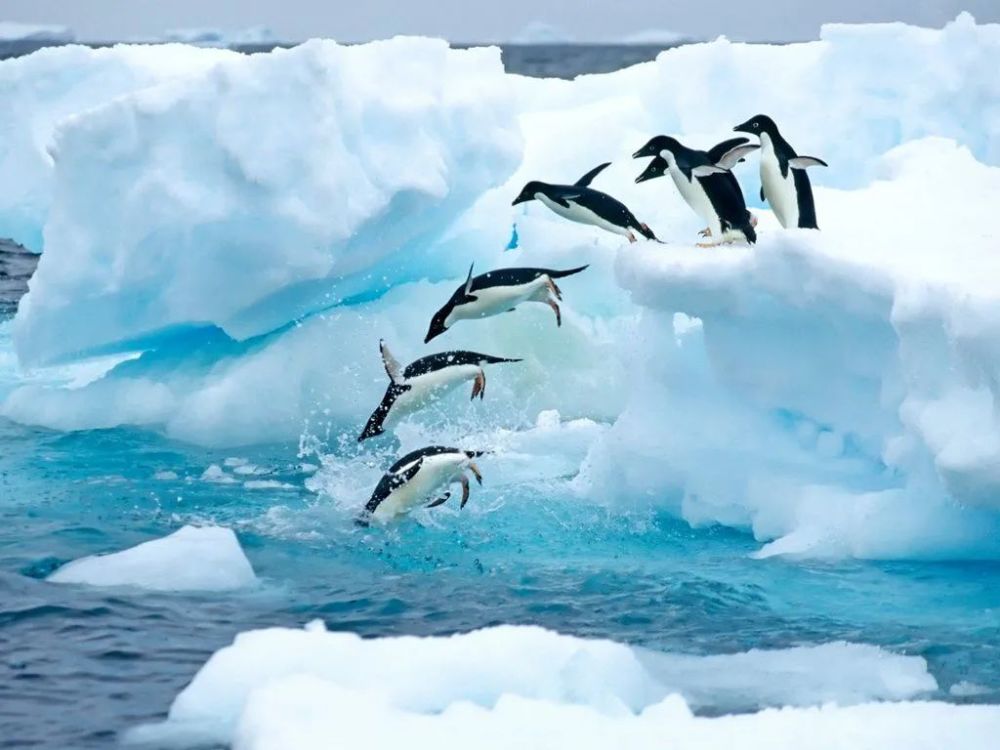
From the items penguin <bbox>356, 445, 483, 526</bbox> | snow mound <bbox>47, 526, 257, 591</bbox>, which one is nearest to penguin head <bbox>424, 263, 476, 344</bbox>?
penguin <bbox>356, 445, 483, 526</bbox>

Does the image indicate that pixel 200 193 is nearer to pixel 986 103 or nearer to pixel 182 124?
pixel 182 124

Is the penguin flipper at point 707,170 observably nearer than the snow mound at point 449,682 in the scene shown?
No

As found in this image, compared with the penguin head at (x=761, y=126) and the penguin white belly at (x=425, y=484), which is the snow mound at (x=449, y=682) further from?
the penguin head at (x=761, y=126)

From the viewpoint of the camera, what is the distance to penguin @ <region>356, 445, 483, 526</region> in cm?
663

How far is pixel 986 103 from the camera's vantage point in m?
13.1

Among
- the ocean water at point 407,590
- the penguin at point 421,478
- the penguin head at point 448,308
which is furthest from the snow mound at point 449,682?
the penguin head at point 448,308

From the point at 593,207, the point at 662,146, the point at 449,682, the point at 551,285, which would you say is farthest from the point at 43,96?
the point at 449,682

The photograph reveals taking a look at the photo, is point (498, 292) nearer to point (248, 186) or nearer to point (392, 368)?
point (392, 368)

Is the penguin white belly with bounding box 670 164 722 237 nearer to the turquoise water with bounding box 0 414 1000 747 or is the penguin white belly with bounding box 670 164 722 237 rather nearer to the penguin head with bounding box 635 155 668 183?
the penguin head with bounding box 635 155 668 183

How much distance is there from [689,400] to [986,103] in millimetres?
7098

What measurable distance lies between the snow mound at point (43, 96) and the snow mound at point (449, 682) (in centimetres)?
1081

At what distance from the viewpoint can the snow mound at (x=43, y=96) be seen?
48.0 ft

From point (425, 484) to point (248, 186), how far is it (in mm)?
→ 3092

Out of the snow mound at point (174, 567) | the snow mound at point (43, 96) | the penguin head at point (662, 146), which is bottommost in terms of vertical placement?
the snow mound at point (174, 567)
